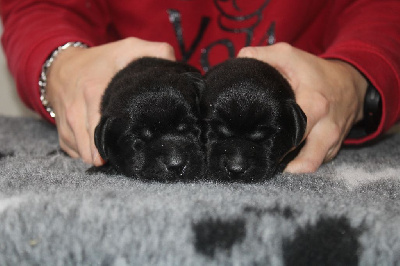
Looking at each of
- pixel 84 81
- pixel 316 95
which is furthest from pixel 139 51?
pixel 316 95

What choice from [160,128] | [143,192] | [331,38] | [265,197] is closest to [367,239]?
[265,197]

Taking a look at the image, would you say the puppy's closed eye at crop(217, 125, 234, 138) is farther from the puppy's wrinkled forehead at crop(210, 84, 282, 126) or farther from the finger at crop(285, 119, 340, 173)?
the finger at crop(285, 119, 340, 173)

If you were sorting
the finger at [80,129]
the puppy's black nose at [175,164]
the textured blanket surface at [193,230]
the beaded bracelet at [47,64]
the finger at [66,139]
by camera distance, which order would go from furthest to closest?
the beaded bracelet at [47,64], the finger at [66,139], the finger at [80,129], the puppy's black nose at [175,164], the textured blanket surface at [193,230]

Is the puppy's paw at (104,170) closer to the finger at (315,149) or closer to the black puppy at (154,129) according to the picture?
the black puppy at (154,129)

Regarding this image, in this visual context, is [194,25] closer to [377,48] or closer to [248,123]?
[377,48]

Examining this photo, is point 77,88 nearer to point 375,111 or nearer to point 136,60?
point 136,60

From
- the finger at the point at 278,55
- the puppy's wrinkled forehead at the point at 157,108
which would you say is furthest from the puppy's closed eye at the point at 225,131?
the finger at the point at 278,55

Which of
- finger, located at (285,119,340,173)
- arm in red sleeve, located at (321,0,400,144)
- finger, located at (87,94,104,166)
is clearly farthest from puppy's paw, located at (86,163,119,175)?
arm in red sleeve, located at (321,0,400,144)
